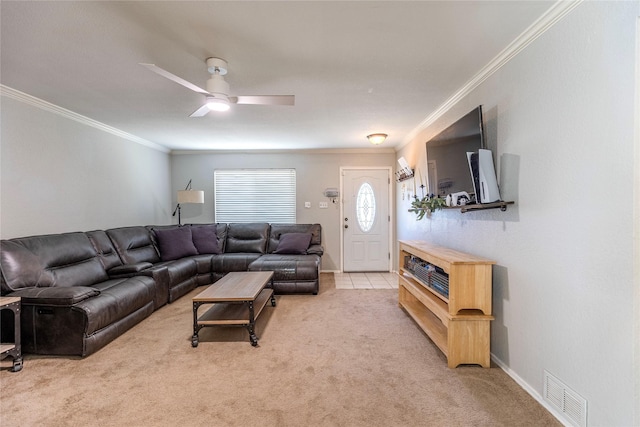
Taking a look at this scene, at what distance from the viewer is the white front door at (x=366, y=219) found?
5.44 metres

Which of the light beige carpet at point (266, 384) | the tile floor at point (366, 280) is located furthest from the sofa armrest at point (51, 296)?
the tile floor at point (366, 280)

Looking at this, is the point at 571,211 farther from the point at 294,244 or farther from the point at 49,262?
the point at 49,262

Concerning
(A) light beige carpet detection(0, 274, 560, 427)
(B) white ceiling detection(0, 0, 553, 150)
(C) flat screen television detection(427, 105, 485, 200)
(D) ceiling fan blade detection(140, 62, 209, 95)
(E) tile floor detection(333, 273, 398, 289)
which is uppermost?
(B) white ceiling detection(0, 0, 553, 150)

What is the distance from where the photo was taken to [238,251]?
4945 mm

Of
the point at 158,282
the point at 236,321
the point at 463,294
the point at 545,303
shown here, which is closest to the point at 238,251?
the point at 158,282

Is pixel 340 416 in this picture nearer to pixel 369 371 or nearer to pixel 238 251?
pixel 369 371

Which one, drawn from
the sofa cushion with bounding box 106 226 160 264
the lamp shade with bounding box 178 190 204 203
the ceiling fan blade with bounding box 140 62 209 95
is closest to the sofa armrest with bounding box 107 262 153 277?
the sofa cushion with bounding box 106 226 160 264

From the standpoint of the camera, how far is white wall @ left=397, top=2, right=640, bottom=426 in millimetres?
1278

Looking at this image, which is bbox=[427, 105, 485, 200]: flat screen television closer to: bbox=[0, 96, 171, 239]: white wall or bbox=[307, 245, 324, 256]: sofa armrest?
bbox=[307, 245, 324, 256]: sofa armrest

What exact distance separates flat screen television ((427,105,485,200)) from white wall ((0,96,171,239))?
4202 millimetres

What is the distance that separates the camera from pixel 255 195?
5.58 m

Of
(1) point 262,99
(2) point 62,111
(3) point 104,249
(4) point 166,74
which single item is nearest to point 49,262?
(3) point 104,249

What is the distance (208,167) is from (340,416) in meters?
5.02

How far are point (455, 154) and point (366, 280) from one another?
2861 millimetres
